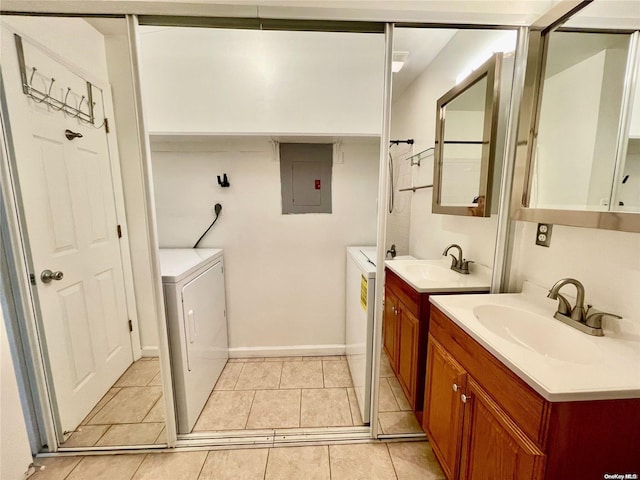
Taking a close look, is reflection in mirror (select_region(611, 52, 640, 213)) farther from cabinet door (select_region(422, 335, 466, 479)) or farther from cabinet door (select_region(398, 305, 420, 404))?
cabinet door (select_region(398, 305, 420, 404))

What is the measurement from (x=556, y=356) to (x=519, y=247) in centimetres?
56

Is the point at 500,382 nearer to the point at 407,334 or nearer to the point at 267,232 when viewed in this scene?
the point at 407,334

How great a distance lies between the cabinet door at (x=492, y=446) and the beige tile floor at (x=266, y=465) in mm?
436

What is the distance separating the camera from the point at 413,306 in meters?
1.47

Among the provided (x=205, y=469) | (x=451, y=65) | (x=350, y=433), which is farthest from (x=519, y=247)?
(x=205, y=469)

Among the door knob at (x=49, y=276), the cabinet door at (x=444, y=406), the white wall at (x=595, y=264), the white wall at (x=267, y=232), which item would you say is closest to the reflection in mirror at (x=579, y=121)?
the white wall at (x=595, y=264)

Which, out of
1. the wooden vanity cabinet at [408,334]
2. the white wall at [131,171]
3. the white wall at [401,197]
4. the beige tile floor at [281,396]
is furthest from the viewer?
the white wall at [401,197]

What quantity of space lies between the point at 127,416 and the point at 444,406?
6.28ft

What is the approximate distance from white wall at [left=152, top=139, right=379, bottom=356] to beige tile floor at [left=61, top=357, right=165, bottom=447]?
68 centimetres

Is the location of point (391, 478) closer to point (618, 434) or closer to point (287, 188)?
point (618, 434)

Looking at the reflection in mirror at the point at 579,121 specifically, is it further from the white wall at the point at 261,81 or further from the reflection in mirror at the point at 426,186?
the white wall at the point at 261,81

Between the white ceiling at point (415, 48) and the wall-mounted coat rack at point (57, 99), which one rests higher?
the white ceiling at point (415, 48)

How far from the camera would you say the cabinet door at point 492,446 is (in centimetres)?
72

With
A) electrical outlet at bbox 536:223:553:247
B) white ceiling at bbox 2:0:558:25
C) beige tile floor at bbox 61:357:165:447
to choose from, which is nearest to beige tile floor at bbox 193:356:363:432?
beige tile floor at bbox 61:357:165:447
